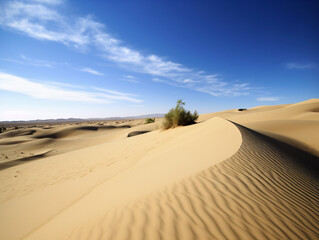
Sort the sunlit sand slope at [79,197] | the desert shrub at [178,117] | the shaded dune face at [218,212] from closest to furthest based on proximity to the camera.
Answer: the shaded dune face at [218,212] < the sunlit sand slope at [79,197] < the desert shrub at [178,117]

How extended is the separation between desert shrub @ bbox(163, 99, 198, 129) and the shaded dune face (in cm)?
894

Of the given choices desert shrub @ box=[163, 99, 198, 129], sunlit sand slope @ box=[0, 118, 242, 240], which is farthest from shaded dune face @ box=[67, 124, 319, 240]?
desert shrub @ box=[163, 99, 198, 129]

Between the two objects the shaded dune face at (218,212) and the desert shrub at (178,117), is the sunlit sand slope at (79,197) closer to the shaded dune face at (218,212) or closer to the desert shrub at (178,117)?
the shaded dune face at (218,212)

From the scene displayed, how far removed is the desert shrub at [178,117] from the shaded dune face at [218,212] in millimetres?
8941

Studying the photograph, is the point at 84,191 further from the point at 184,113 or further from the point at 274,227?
the point at 184,113

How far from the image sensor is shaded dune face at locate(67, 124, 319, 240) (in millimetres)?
1802

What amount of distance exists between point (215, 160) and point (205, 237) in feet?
7.42

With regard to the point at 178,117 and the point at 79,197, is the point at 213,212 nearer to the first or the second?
the point at 79,197

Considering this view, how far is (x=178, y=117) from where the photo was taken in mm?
11859

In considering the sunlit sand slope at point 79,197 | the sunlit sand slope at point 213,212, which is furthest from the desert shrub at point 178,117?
A: the sunlit sand slope at point 213,212

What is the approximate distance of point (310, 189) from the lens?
3.19 m

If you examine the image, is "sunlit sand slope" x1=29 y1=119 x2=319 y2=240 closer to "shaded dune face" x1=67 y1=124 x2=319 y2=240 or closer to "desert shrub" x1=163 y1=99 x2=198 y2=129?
"shaded dune face" x1=67 y1=124 x2=319 y2=240

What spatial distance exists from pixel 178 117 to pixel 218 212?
995 cm

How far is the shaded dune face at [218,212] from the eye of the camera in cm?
180
